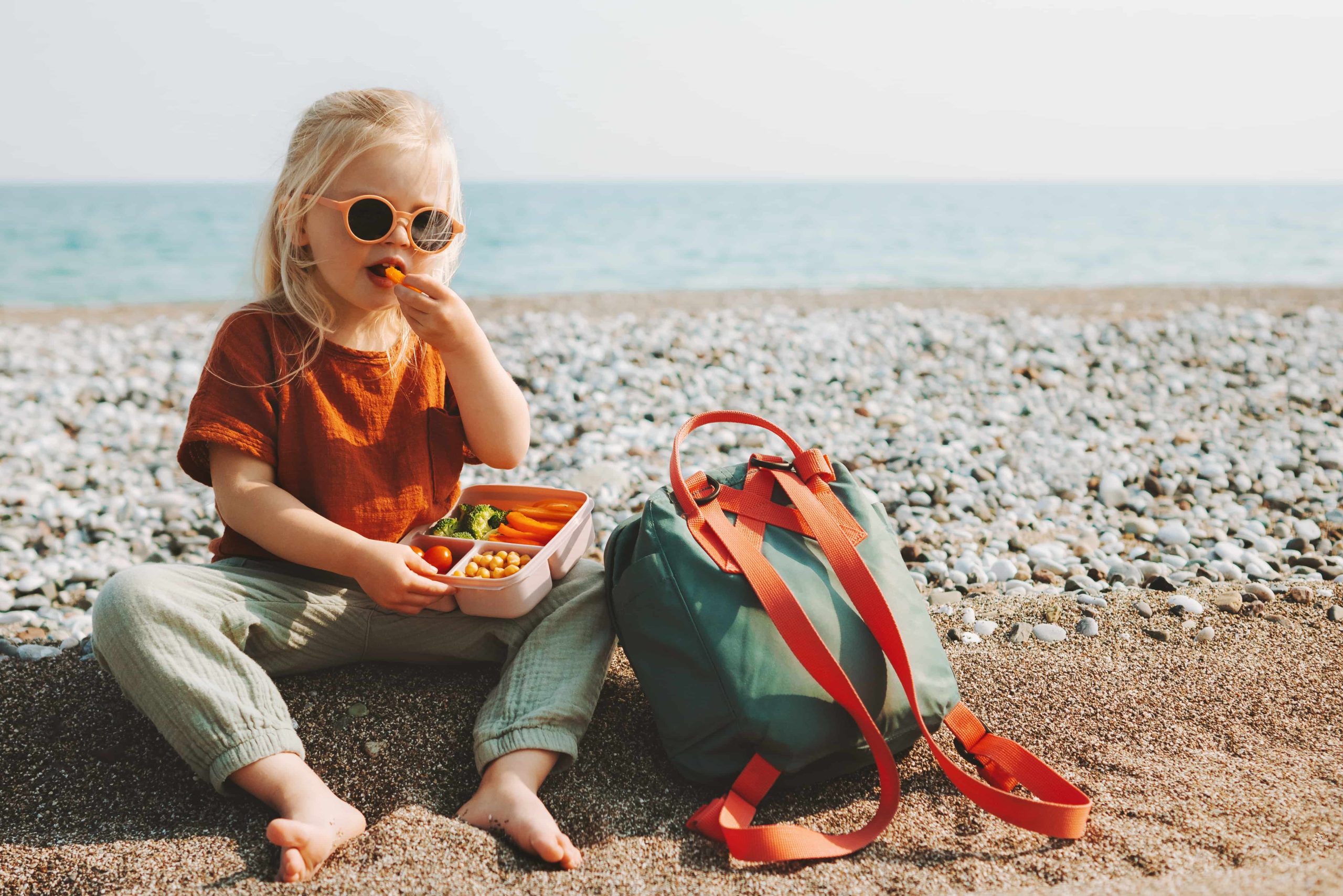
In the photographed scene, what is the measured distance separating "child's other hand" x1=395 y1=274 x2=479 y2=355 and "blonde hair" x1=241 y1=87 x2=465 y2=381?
24 cm

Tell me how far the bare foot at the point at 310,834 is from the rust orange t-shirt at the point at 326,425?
793mm

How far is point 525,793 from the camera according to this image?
6.81 feet

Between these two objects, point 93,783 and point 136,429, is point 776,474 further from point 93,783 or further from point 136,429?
point 136,429

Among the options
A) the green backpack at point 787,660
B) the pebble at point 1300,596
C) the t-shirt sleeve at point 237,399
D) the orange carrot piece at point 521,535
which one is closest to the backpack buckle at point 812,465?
the green backpack at point 787,660

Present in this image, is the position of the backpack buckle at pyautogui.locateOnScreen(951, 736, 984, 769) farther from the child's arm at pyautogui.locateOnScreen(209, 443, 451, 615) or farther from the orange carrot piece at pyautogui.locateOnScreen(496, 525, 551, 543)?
the child's arm at pyautogui.locateOnScreen(209, 443, 451, 615)

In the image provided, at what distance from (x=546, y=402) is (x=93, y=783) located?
3.63 meters

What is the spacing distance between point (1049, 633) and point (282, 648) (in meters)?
2.31

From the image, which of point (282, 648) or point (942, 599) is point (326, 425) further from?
point (942, 599)

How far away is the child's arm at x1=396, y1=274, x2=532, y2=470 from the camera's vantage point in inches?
94.5

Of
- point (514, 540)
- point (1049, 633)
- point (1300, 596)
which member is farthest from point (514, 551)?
point (1300, 596)

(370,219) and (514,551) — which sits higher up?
(370,219)

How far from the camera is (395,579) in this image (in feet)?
7.57

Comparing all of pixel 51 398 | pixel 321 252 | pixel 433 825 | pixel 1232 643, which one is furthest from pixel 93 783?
pixel 51 398

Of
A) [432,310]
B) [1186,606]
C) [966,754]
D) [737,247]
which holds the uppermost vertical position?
[432,310]
